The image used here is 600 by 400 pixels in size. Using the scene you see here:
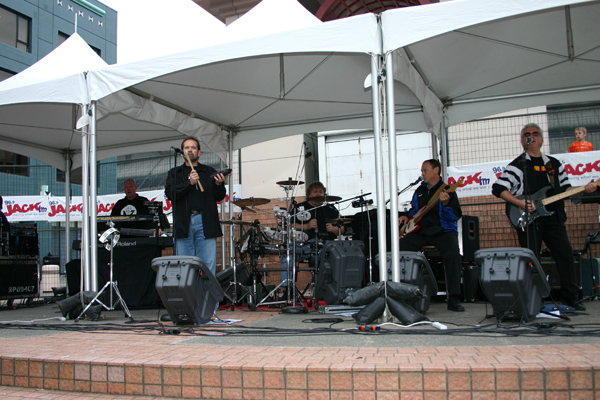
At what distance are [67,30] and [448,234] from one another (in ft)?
83.2

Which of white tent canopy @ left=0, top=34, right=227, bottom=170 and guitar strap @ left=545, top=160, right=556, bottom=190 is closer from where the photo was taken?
guitar strap @ left=545, top=160, right=556, bottom=190

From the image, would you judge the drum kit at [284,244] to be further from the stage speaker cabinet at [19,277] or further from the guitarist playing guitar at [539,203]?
the stage speaker cabinet at [19,277]

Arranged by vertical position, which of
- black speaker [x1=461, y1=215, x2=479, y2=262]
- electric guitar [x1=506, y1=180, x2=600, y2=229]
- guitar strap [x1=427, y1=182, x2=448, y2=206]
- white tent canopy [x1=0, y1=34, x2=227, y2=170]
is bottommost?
black speaker [x1=461, y1=215, x2=479, y2=262]

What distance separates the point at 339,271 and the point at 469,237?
198 centimetres

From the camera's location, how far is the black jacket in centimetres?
565

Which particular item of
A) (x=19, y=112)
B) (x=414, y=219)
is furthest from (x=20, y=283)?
(x=414, y=219)

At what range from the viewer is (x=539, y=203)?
16.2 feet

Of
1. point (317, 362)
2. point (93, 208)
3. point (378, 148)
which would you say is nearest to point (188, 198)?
point (93, 208)

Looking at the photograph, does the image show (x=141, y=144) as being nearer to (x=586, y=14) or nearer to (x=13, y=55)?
(x=586, y=14)

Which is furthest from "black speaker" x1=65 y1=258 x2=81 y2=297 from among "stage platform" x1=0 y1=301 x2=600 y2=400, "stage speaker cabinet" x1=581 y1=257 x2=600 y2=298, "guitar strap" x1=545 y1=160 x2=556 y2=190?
"stage speaker cabinet" x1=581 y1=257 x2=600 y2=298

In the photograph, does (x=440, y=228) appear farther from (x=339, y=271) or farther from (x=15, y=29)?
(x=15, y=29)

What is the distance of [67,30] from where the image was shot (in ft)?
85.0

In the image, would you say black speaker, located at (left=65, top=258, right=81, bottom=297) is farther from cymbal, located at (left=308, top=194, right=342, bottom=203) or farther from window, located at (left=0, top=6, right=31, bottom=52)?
window, located at (left=0, top=6, right=31, bottom=52)

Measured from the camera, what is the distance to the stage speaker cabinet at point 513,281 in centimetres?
389
